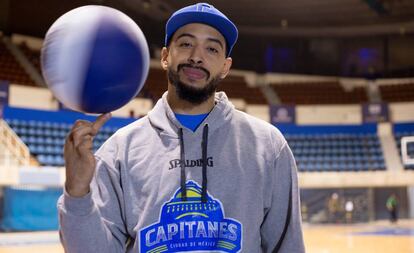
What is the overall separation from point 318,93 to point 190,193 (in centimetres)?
2059

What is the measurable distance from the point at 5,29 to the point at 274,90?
10873mm

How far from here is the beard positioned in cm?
188

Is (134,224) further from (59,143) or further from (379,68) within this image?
(379,68)

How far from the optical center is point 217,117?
1.98 m

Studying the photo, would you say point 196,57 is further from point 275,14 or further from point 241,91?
point 275,14

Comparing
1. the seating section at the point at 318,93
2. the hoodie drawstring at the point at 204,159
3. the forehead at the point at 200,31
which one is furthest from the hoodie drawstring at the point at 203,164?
the seating section at the point at 318,93

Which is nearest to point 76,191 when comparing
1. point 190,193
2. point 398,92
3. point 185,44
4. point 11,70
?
point 190,193

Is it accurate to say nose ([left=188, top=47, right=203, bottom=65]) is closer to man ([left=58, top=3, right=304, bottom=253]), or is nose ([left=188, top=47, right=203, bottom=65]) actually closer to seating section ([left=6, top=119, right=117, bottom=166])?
man ([left=58, top=3, right=304, bottom=253])

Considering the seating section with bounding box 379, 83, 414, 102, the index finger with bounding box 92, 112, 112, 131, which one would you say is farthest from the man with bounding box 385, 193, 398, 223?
the index finger with bounding box 92, 112, 112, 131

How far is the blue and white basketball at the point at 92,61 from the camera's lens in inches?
65.4

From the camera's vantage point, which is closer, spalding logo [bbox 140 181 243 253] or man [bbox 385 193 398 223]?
spalding logo [bbox 140 181 243 253]

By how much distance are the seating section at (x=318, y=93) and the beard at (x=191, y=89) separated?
19616 mm

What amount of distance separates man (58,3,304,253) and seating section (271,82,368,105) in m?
19.6

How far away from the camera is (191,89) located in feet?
6.15
